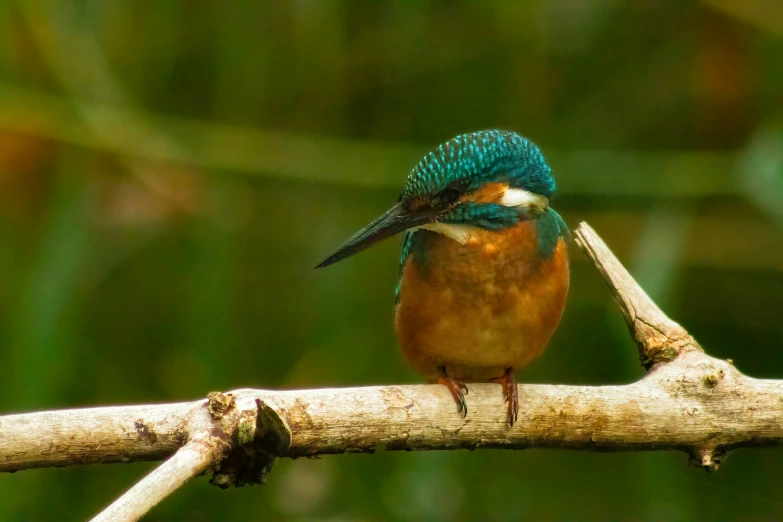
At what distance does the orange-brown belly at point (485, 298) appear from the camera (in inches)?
91.1

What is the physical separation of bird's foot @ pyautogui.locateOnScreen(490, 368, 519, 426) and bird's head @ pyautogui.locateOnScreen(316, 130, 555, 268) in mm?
349

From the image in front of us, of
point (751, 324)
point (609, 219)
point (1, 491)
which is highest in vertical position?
point (609, 219)

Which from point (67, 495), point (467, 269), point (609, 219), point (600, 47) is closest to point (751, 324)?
point (609, 219)

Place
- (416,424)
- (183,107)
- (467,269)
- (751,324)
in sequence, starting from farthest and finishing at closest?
1. (183,107)
2. (751,324)
3. (467,269)
4. (416,424)

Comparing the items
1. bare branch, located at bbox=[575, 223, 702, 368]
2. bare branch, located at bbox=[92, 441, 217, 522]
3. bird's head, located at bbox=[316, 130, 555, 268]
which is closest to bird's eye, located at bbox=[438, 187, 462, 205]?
bird's head, located at bbox=[316, 130, 555, 268]

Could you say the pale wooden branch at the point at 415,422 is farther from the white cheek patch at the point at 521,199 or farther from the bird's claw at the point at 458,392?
the white cheek patch at the point at 521,199

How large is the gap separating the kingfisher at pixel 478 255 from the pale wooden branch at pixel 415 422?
0.16 metres

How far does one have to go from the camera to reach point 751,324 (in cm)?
418

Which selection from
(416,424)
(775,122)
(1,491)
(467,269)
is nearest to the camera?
(416,424)

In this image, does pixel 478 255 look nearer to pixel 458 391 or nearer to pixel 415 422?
pixel 458 391

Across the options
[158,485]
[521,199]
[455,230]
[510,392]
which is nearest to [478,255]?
[455,230]

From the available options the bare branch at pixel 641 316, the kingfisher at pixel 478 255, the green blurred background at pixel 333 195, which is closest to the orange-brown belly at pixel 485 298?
the kingfisher at pixel 478 255

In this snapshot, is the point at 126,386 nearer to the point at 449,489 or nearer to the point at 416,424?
the point at 449,489

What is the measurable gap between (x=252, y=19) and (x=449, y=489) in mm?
2202
